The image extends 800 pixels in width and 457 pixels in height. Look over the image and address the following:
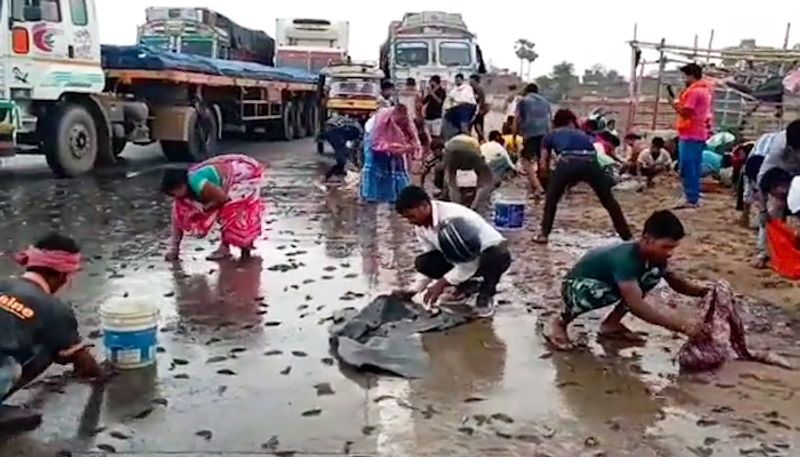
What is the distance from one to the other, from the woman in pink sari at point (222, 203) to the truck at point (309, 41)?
69.0 feet

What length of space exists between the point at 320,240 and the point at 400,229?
1039 mm

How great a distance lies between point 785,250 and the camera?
21.5 feet

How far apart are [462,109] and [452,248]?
943 cm

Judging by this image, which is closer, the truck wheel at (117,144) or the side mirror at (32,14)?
the side mirror at (32,14)

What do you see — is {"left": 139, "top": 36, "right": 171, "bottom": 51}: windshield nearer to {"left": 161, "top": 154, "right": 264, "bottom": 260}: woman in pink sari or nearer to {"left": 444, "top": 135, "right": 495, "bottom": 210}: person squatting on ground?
{"left": 444, "top": 135, "right": 495, "bottom": 210}: person squatting on ground

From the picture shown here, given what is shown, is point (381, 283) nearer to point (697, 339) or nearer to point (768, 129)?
point (697, 339)

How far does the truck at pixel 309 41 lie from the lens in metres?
28.7

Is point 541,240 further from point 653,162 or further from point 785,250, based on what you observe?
point 653,162

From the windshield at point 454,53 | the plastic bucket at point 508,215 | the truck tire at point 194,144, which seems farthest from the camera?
the windshield at point 454,53

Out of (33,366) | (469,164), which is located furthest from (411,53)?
(33,366)

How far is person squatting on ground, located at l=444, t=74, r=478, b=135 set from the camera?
15.2 meters

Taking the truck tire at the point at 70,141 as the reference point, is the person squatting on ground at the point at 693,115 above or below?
above

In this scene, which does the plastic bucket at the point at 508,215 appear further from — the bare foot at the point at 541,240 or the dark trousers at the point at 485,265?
the dark trousers at the point at 485,265

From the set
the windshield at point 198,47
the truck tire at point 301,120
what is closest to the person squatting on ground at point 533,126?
the windshield at point 198,47
